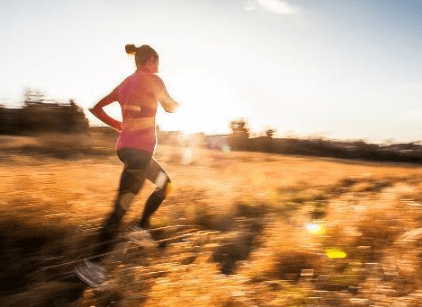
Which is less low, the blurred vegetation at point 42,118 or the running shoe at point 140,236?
the blurred vegetation at point 42,118

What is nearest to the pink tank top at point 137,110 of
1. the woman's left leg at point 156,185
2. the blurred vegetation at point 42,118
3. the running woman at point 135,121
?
the running woman at point 135,121

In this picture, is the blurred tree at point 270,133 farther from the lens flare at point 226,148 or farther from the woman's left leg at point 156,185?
the woman's left leg at point 156,185

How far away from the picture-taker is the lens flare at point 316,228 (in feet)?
11.1

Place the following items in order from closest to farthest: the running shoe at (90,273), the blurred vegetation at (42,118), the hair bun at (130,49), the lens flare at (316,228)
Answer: the running shoe at (90,273) < the lens flare at (316,228) < the hair bun at (130,49) < the blurred vegetation at (42,118)

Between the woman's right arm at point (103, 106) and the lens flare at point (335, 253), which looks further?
the woman's right arm at point (103, 106)

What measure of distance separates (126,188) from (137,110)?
28.7 inches

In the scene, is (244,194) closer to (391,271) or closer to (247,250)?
(247,250)

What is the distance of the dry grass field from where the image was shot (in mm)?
2525

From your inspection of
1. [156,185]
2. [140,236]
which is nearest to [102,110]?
[156,185]

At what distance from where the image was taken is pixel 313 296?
7.98ft

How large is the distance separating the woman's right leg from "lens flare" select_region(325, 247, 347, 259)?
1.76m

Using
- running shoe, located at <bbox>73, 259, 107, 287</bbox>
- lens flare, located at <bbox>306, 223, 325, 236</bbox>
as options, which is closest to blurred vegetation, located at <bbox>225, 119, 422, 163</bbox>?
lens flare, located at <bbox>306, 223, 325, 236</bbox>

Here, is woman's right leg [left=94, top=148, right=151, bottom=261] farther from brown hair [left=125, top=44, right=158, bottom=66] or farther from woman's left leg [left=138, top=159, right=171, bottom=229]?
brown hair [left=125, top=44, right=158, bottom=66]

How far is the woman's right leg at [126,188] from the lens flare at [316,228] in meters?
1.64
